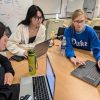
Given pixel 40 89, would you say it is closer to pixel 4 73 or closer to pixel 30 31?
pixel 4 73

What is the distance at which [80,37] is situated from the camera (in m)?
1.86

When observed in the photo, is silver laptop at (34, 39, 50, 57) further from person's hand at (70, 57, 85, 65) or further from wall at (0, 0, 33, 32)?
wall at (0, 0, 33, 32)

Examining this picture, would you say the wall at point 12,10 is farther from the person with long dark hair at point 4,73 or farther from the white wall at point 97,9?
the person with long dark hair at point 4,73

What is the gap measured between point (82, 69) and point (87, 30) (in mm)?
621

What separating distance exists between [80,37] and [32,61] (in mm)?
856

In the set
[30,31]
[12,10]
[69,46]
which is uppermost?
[12,10]

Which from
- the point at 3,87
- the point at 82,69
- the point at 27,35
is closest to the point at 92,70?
the point at 82,69

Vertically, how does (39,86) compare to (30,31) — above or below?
below

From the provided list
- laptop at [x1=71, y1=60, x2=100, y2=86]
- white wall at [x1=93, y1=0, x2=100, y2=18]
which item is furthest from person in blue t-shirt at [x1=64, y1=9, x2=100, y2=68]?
white wall at [x1=93, y1=0, x2=100, y2=18]

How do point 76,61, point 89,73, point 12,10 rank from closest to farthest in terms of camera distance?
point 89,73
point 76,61
point 12,10

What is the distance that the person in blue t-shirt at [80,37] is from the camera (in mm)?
1701

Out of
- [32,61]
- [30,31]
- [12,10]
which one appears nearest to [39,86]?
[32,61]

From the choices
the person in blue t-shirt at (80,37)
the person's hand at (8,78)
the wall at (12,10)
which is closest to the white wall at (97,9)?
the wall at (12,10)

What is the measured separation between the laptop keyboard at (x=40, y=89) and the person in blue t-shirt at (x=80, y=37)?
0.52 metres
